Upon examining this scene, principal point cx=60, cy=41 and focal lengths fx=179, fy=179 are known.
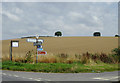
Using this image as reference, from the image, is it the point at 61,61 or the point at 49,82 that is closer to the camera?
the point at 49,82

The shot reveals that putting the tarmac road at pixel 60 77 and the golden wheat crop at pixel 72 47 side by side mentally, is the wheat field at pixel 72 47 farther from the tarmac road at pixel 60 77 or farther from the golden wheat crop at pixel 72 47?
the tarmac road at pixel 60 77

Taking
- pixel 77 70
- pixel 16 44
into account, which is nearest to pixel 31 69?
pixel 77 70

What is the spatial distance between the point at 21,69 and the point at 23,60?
5.49 m

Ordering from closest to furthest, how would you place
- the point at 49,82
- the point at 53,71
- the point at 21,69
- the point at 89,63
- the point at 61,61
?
1. the point at 49,82
2. the point at 53,71
3. the point at 21,69
4. the point at 89,63
5. the point at 61,61

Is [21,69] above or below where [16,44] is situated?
below

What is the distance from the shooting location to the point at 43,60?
62.3ft

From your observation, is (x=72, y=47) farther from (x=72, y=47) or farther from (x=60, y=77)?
(x=60, y=77)

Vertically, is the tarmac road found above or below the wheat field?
below

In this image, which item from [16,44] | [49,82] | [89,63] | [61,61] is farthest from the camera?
→ [16,44]

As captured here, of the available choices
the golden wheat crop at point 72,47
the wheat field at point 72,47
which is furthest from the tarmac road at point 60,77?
the wheat field at point 72,47

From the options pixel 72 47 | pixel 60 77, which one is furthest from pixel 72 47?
pixel 60 77

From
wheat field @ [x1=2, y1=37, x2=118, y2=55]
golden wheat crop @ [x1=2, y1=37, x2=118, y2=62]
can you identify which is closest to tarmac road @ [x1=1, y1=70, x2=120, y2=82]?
golden wheat crop @ [x1=2, y1=37, x2=118, y2=62]

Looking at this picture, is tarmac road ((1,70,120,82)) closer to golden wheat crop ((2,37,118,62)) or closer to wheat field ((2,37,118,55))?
golden wheat crop ((2,37,118,62))

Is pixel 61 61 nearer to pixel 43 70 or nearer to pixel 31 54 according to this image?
pixel 31 54
